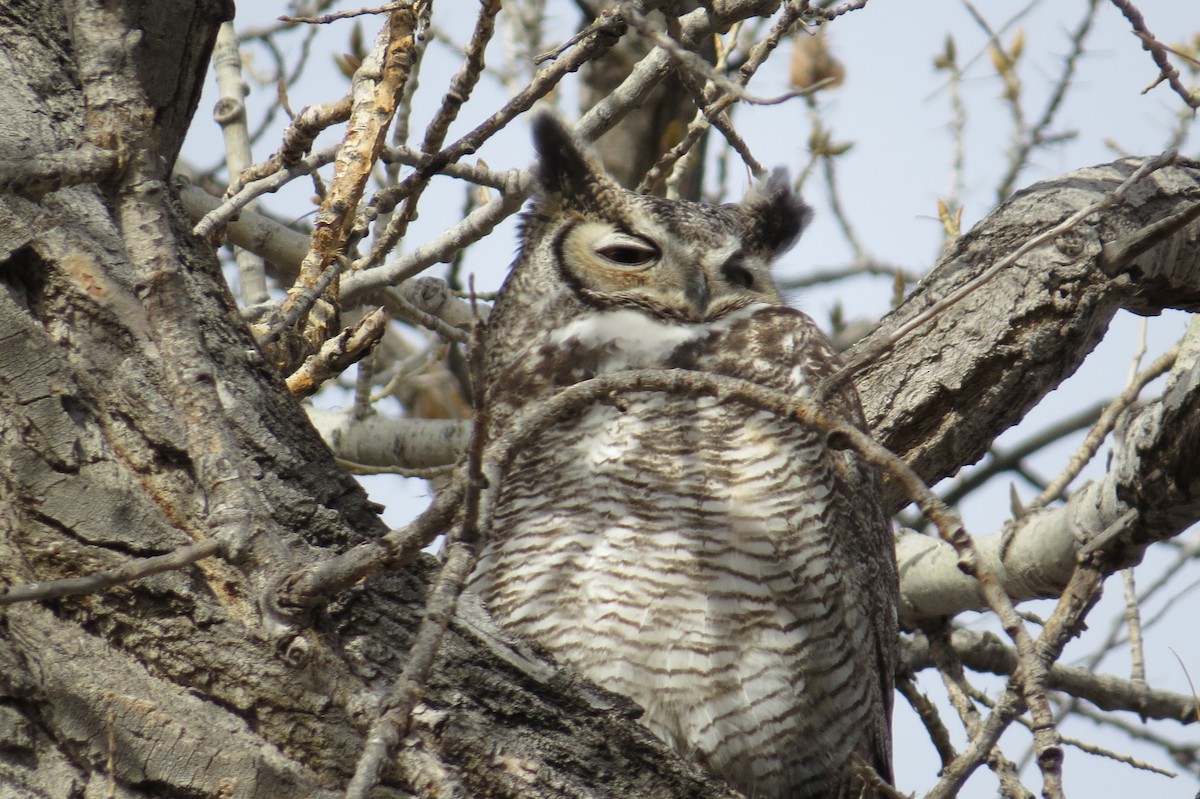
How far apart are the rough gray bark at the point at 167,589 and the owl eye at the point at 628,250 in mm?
1283

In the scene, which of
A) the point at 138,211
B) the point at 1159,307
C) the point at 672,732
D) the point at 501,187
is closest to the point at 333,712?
the point at 138,211

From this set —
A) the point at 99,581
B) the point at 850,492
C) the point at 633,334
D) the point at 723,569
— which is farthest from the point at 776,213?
the point at 99,581

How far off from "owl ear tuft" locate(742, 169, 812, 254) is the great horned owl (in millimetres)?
680

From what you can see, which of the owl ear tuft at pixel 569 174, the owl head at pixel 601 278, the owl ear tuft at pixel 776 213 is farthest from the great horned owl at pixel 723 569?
the owl ear tuft at pixel 776 213

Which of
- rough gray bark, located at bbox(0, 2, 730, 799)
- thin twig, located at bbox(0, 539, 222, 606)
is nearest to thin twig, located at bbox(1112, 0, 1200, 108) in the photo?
rough gray bark, located at bbox(0, 2, 730, 799)

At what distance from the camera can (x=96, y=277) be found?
4.70 ft

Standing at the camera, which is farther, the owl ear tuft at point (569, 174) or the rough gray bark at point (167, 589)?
the owl ear tuft at point (569, 174)

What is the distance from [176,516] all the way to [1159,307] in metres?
2.37

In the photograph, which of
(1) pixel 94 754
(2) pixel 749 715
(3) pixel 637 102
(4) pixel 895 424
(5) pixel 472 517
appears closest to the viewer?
(5) pixel 472 517

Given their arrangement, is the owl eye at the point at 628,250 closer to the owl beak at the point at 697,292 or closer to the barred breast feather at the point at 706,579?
the owl beak at the point at 697,292

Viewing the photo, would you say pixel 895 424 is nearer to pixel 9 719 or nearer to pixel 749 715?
pixel 749 715

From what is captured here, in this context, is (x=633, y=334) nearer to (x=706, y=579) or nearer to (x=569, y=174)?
(x=569, y=174)

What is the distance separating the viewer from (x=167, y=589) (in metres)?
1.30

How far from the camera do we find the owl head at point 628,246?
2.78 metres
